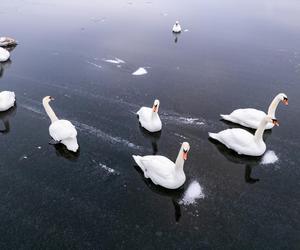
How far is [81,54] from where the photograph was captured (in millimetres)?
20141

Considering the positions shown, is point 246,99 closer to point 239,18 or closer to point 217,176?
point 217,176

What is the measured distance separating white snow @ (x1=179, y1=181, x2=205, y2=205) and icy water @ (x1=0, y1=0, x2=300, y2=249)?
0.04m


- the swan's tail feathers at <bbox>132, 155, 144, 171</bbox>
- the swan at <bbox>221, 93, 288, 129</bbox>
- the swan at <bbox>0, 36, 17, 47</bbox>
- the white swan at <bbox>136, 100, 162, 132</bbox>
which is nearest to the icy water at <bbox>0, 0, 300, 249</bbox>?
the swan's tail feathers at <bbox>132, 155, 144, 171</bbox>

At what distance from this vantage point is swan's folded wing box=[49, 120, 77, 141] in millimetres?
11188

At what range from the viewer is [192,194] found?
31.5ft

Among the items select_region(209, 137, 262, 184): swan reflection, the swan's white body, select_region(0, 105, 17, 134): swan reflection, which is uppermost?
select_region(209, 137, 262, 184): swan reflection

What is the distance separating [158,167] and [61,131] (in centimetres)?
398

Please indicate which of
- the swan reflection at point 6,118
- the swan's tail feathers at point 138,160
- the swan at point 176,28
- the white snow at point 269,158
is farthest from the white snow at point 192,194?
the swan at point 176,28

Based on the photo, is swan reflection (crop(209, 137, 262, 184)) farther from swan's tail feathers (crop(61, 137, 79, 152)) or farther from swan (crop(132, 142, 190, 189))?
swan's tail feathers (crop(61, 137, 79, 152))

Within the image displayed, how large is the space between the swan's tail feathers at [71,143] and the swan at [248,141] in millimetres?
5457

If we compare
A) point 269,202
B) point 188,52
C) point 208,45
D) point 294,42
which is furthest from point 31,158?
point 294,42

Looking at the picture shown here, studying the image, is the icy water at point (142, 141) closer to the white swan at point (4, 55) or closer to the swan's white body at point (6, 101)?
the swan's white body at point (6, 101)

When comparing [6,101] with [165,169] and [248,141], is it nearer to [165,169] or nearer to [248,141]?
[165,169]

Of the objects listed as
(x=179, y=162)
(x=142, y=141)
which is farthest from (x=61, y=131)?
(x=179, y=162)
